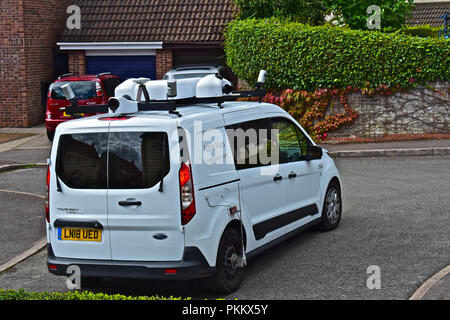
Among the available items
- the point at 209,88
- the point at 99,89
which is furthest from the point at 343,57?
the point at 209,88

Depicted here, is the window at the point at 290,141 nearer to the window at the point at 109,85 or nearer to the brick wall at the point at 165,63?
the window at the point at 109,85

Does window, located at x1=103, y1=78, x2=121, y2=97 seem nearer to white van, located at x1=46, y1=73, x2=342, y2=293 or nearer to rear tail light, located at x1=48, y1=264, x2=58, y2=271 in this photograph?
white van, located at x1=46, y1=73, x2=342, y2=293

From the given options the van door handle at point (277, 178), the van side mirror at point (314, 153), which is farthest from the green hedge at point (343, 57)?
the van door handle at point (277, 178)

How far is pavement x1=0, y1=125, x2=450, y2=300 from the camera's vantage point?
935 centimetres

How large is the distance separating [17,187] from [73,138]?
7651 millimetres

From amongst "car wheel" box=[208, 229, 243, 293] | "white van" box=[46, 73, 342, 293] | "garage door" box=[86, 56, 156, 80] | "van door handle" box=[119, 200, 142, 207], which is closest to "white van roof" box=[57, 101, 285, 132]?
"white van" box=[46, 73, 342, 293]

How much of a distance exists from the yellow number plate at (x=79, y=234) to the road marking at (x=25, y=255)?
182 centimetres

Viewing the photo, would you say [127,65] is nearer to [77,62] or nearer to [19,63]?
[77,62]

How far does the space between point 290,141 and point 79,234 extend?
10.3 feet

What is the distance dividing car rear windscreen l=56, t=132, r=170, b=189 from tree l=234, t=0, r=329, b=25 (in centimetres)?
1681

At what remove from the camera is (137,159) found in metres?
7.56

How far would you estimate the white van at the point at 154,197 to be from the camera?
742 cm
